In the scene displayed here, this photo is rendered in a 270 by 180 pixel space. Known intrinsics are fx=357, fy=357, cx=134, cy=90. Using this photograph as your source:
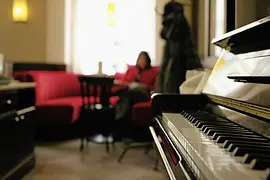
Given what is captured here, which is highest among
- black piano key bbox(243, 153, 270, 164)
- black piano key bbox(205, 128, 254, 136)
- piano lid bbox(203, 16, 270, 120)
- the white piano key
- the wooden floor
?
piano lid bbox(203, 16, 270, 120)

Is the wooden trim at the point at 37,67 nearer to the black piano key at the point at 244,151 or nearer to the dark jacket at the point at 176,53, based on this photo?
the dark jacket at the point at 176,53

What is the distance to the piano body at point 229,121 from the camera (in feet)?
2.31

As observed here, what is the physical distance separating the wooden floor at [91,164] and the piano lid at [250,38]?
144cm

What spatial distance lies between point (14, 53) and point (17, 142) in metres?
3.48

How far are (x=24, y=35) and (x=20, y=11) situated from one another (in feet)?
1.27

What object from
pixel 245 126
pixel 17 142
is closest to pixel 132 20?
pixel 17 142

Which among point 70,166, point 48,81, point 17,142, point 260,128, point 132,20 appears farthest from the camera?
point 132,20

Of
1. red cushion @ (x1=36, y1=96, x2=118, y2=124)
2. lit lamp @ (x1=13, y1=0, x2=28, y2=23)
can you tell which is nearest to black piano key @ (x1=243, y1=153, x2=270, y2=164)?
red cushion @ (x1=36, y1=96, x2=118, y2=124)

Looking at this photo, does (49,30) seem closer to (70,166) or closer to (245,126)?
(70,166)

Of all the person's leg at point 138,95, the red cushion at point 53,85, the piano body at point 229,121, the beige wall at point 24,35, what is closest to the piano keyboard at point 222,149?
the piano body at point 229,121

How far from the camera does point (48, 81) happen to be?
5.07m

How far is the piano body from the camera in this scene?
2.31 feet

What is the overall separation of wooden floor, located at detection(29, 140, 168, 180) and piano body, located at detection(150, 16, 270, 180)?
1230 mm

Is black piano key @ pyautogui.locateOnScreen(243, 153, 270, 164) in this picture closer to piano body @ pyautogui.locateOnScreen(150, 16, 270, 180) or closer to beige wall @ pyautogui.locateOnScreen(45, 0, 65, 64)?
piano body @ pyautogui.locateOnScreen(150, 16, 270, 180)
